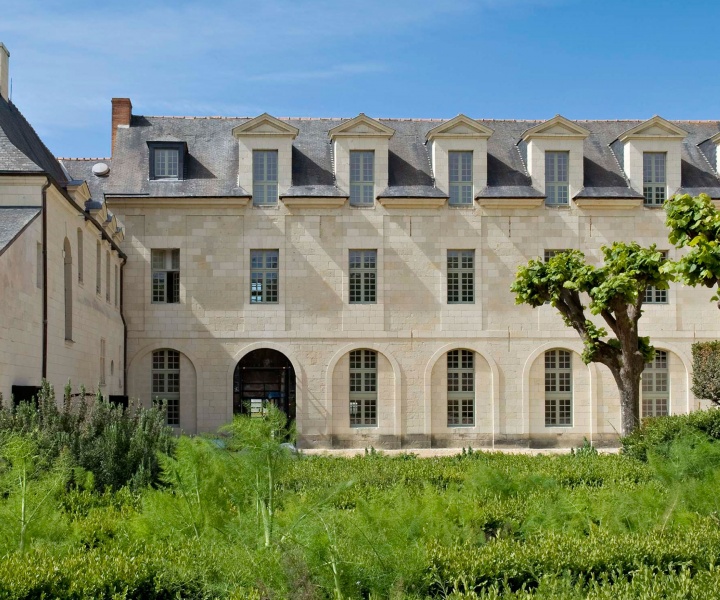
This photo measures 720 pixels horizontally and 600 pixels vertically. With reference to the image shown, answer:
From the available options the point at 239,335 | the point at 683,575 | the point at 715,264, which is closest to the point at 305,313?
the point at 239,335

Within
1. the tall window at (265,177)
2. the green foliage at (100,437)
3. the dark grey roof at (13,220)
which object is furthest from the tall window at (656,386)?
the green foliage at (100,437)

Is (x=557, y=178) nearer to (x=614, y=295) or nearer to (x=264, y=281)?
(x=264, y=281)

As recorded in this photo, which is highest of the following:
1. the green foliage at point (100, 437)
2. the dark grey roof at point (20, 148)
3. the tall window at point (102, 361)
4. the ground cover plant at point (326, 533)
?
the dark grey roof at point (20, 148)

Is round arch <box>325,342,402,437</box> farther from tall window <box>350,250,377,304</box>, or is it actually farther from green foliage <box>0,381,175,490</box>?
green foliage <box>0,381,175,490</box>

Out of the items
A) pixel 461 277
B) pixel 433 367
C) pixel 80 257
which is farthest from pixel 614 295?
pixel 80 257

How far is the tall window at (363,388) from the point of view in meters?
29.3

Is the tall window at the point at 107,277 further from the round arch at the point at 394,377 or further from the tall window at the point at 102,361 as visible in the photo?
the round arch at the point at 394,377

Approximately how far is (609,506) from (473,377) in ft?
64.5

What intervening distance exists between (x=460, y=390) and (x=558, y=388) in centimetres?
304

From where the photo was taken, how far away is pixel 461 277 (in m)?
29.6

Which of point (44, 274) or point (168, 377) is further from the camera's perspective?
point (168, 377)

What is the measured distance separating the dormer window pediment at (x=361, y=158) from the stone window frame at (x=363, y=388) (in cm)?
466

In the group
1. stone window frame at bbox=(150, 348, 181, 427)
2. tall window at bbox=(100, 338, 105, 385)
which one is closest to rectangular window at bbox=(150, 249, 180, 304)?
stone window frame at bbox=(150, 348, 181, 427)

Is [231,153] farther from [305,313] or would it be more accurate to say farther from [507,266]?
[507,266]
